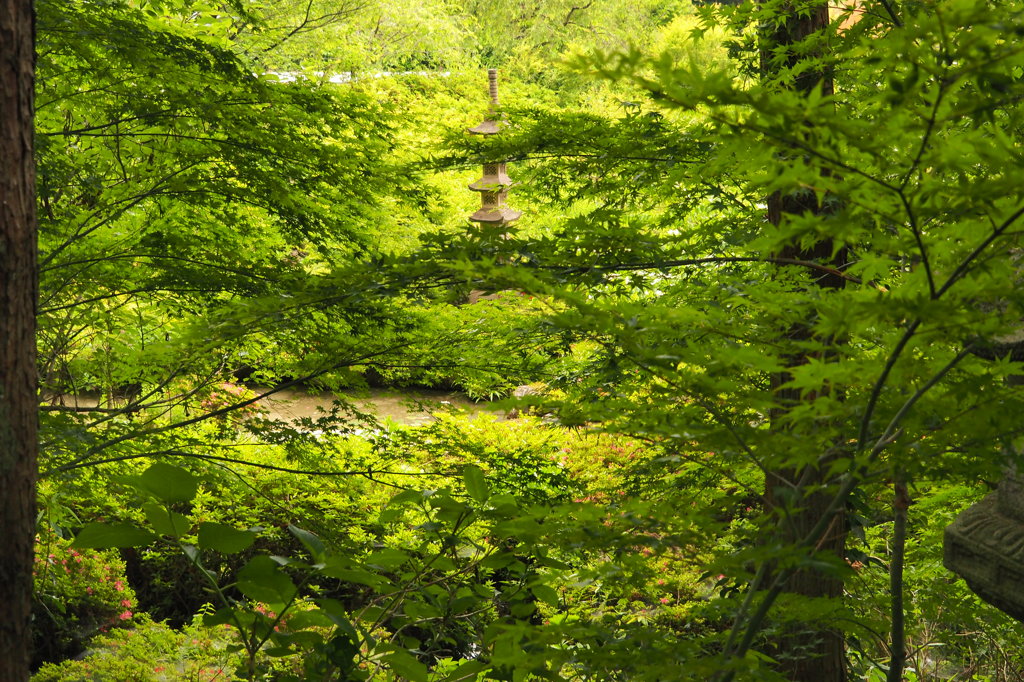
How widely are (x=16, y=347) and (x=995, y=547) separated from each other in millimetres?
3267

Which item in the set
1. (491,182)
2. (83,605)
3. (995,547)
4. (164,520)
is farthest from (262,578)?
(491,182)

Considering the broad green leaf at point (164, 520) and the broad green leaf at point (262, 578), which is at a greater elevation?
the broad green leaf at point (164, 520)

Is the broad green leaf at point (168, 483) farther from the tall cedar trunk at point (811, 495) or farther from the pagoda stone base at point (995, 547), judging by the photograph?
the tall cedar trunk at point (811, 495)

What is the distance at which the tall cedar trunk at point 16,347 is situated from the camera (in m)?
2.87

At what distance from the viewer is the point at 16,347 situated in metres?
2.95

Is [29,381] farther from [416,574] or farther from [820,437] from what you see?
[820,437]

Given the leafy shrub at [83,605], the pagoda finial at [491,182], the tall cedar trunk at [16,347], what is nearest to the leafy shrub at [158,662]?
the leafy shrub at [83,605]

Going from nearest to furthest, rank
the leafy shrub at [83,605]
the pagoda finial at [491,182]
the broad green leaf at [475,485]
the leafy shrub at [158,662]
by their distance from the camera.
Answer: the broad green leaf at [475,485] < the leafy shrub at [158,662] < the leafy shrub at [83,605] < the pagoda finial at [491,182]

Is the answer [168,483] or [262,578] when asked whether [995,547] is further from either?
[168,483]

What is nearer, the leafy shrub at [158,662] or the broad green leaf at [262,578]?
the broad green leaf at [262,578]

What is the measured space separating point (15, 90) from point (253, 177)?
4.70 ft

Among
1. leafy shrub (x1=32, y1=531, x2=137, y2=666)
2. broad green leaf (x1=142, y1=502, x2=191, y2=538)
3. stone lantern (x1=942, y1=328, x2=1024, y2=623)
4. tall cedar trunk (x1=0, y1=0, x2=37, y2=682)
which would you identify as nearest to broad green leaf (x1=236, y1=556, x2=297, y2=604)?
broad green leaf (x1=142, y1=502, x2=191, y2=538)

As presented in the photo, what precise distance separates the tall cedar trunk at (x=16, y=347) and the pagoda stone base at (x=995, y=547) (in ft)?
10.2

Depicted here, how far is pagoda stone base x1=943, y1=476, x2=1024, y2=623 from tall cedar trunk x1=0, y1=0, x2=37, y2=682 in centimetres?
310
